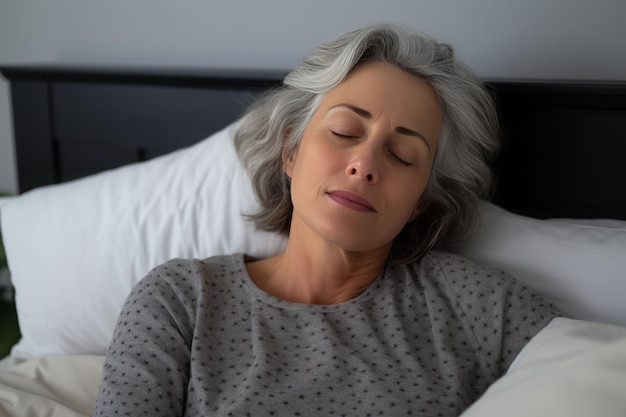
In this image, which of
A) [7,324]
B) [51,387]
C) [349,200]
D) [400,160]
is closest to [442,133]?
[400,160]

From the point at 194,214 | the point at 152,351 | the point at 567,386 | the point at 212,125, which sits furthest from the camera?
the point at 212,125

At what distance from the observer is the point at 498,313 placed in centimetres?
120

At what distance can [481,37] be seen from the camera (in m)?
1.62

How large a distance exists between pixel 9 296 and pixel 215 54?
1007 mm

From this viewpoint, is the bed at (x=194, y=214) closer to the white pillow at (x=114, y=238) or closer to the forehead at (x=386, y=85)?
the white pillow at (x=114, y=238)

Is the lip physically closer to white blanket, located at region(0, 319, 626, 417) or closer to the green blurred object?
white blanket, located at region(0, 319, 626, 417)

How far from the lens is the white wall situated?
1537 millimetres

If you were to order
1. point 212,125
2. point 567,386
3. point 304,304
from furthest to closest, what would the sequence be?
point 212,125 < point 304,304 < point 567,386

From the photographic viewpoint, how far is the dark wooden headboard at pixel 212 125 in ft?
4.72

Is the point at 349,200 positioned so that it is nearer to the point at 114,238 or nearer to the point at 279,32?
the point at 114,238

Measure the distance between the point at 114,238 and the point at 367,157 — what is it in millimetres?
643

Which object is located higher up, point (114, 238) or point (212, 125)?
point (212, 125)

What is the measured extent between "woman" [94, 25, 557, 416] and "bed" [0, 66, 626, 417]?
0.12 meters

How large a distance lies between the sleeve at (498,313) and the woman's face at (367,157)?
163 mm
